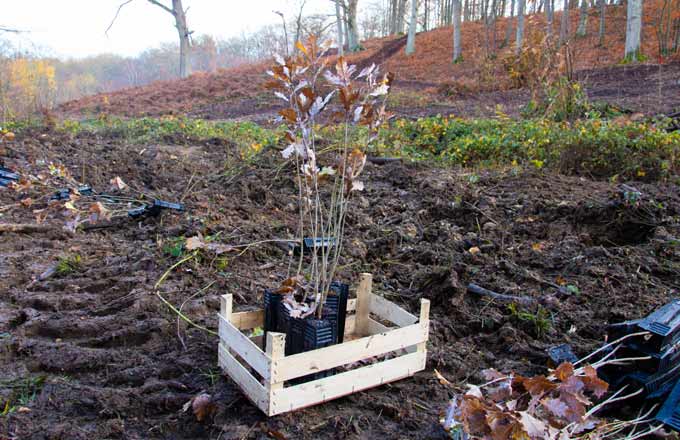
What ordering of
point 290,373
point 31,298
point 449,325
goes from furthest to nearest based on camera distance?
point 31,298
point 449,325
point 290,373

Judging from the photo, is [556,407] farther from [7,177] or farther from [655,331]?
[7,177]

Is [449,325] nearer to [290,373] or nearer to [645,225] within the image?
[290,373]

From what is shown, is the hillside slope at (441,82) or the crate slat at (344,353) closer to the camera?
the crate slat at (344,353)

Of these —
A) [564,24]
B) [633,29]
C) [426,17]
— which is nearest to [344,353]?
[564,24]

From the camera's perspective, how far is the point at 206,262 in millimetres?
3891

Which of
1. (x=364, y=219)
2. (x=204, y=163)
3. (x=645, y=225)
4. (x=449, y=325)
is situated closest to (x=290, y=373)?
(x=449, y=325)

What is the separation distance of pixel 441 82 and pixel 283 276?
1712 centimetres

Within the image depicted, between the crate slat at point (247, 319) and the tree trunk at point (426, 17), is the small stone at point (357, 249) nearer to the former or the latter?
the crate slat at point (247, 319)

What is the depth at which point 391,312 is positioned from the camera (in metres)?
2.83

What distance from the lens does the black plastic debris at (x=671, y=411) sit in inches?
87.6

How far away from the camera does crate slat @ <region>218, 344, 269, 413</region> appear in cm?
223

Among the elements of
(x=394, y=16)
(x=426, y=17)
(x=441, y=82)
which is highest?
(x=426, y=17)

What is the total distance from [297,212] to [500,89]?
40.0 feet

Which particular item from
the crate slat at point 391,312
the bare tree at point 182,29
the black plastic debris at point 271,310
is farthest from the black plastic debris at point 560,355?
the bare tree at point 182,29
